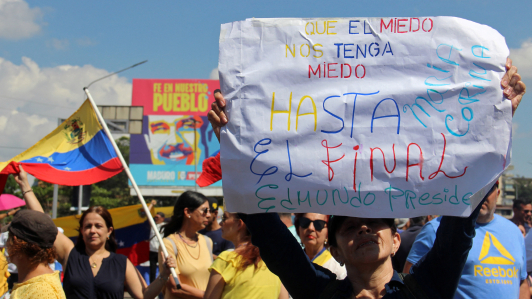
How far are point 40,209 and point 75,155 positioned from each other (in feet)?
3.95

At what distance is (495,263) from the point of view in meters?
3.20

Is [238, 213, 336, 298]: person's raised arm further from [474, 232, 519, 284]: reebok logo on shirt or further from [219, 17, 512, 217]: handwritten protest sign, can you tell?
[474, 232, 519, 284]: reebok logo on shirt

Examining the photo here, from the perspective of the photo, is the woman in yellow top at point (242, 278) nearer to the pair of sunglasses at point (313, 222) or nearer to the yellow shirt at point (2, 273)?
the pair of sunglasses at point (313, 222)

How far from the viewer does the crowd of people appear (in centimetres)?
201

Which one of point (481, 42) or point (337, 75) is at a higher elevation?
point (481, 42)

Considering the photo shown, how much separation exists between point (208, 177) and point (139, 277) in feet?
6.04

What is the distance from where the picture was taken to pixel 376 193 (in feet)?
6.50

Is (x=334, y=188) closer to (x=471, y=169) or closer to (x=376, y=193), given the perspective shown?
(x=376, y=193)

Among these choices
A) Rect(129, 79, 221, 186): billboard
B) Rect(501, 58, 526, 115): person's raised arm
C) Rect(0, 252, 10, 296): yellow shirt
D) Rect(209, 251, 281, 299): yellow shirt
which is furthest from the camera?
Rect(129, 79, 221, 186): billboard

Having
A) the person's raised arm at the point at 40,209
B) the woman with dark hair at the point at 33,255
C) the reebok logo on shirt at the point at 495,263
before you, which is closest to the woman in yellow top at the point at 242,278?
the woman with dark hair at the point at 33,255

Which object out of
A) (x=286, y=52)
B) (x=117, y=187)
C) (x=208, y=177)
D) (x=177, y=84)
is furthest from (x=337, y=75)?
(x=117, y=187)

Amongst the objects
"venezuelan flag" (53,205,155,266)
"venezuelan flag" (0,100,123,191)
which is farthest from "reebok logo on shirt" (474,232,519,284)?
"venezuelan flag" (53,205,155,266)

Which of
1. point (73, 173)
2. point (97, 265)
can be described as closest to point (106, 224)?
point (97, 265)

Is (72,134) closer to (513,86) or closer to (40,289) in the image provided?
(40,289)
